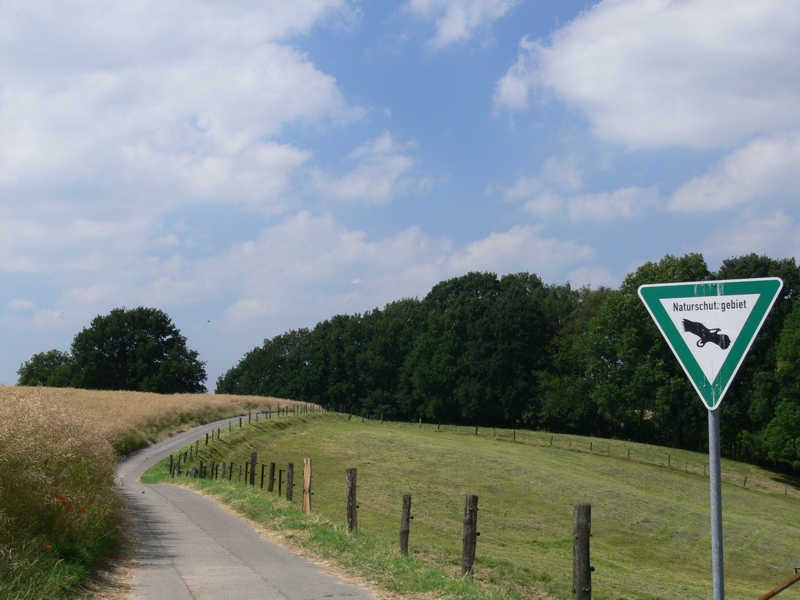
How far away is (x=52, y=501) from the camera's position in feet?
29.5

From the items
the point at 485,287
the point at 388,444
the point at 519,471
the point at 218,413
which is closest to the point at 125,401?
the point at 218,413

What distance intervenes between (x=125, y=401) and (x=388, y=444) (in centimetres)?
2306

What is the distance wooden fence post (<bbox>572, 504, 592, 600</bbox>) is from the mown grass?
249 inches

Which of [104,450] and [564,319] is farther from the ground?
[564,319]

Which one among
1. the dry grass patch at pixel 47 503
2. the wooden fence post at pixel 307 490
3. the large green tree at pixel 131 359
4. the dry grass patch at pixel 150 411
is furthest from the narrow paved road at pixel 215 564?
the large green tree at pixel 131 359

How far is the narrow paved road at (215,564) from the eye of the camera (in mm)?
8906

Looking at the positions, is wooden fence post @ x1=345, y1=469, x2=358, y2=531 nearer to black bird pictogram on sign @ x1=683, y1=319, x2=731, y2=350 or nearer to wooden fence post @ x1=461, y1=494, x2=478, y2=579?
wooden fence post @ x1=461, y1=494, x2=478, y2=579

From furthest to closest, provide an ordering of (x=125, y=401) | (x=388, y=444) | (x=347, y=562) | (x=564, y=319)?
(x=564, y=319), (x=125, y=401), (x=388, y=444), (x=347, y=562)

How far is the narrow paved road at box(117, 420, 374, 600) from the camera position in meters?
8.91

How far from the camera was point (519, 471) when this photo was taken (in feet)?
131

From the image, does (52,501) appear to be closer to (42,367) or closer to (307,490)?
(307,490)

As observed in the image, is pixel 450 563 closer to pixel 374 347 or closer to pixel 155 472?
pixel 155 472

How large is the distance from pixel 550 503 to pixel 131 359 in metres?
79.1

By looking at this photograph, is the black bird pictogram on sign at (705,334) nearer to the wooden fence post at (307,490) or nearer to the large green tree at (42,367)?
the wooden fence post at (307,490)
